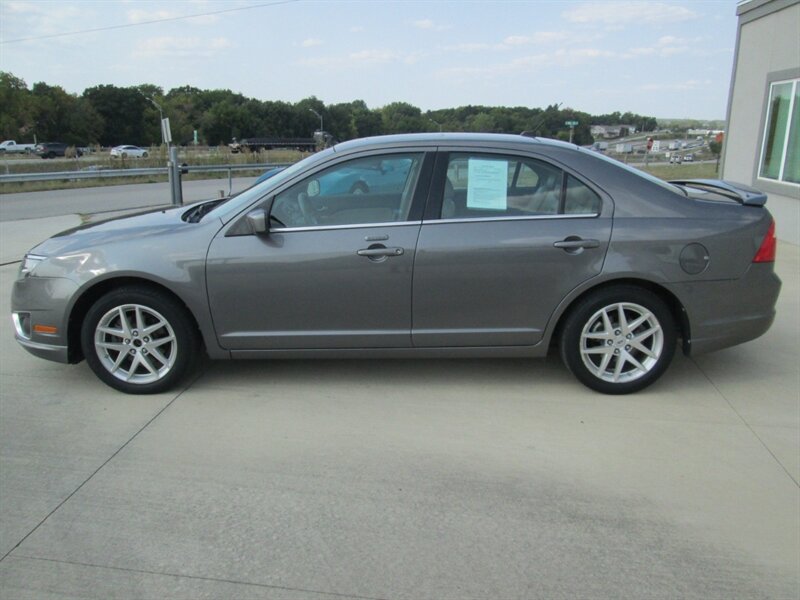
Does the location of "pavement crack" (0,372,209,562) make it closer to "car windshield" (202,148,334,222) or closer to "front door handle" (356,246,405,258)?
"car windshield" (202,148,334,222)

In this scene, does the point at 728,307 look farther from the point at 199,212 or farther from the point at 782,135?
the point at 782,135

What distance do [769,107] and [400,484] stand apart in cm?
1037

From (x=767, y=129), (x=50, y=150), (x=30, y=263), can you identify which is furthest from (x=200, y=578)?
(x=50, y=150)

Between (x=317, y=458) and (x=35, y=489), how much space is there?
1377mm

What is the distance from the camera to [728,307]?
13.7 feet

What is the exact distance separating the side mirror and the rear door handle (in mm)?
592

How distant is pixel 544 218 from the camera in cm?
413

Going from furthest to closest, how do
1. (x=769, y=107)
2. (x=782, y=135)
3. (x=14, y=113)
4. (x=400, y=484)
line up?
(x=14, y=113) → (x=769, y=107) → (x=782, y=135) → (x=400, y=484)

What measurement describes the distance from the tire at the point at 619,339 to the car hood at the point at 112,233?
2551mm

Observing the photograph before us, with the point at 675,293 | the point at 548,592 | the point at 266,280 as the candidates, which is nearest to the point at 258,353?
the point at 266,280

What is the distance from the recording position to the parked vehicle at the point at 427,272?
4.07 meters

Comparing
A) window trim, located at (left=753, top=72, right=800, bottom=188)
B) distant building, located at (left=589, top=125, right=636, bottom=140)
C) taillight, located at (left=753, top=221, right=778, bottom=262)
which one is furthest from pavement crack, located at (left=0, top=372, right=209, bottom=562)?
window trim, located at (left=753, top=72, right=800, bottom=188)

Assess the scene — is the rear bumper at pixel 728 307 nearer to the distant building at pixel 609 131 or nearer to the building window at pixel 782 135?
the distant building at pixel 609 131

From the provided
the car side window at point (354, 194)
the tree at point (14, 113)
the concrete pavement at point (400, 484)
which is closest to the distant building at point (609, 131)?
the concrete pavement at point (400, 484)
